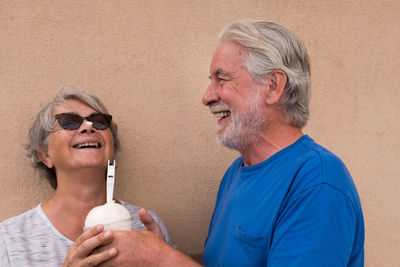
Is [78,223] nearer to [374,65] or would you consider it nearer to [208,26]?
[208,26]

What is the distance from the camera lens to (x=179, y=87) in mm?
2621

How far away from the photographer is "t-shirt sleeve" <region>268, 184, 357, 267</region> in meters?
1.29

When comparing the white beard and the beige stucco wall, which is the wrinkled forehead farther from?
the white beard

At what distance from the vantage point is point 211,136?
2.72 metres

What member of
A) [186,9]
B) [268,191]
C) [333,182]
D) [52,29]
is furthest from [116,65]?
[333,182]

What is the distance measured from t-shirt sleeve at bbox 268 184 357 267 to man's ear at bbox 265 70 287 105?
54 centimetres

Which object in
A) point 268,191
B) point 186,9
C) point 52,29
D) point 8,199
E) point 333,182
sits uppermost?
point 186,9

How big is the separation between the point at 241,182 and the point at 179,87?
3.41 feet

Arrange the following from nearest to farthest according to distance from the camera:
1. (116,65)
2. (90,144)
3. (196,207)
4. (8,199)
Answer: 1. (90,144)
2. (8,199)
3. (116,65)
4. (196,207)

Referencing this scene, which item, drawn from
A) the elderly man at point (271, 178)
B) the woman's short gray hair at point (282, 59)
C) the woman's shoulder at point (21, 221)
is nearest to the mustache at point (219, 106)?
the elderly man at point (271, 178)

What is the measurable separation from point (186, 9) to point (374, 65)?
1.66 m

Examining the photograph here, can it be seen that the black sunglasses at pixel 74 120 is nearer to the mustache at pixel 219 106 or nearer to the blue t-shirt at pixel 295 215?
the mustache at pixel 219 106

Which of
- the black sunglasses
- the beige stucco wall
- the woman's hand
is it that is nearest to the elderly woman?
the black sunglasses

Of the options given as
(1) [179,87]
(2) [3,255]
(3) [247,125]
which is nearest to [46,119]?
(2) [3,255]
